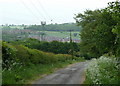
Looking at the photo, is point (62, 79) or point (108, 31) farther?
point (62, 79)

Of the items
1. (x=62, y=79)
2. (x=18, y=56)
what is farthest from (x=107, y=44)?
(x=18, y=56)

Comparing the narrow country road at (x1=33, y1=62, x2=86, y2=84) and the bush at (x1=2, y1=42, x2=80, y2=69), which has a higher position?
the bush at (x1=2, y1=42, x2=80, y2=69)

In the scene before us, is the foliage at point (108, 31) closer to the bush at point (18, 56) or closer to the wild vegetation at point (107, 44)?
the wild vegetation at point (107, 44)

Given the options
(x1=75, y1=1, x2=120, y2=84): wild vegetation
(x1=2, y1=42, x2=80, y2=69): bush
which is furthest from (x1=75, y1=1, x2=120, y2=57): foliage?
(x1=2, y1=42, x2=80, y2=69): bush

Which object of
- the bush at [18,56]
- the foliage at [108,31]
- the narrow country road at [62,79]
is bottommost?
the narrow country road at [62,79]

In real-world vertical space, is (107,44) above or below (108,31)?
below

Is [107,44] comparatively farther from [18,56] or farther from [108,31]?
[18,56]

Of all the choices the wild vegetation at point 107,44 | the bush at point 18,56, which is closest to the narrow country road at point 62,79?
the wild vegetation at point 107,44

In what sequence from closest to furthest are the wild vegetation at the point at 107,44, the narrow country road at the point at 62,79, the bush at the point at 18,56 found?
the wild vegetation at the point at 107,44 → the narrow country road at the point at 62,79 → the bush at the point at 18,56

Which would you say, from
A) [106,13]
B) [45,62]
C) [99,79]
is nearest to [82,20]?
[45,62]

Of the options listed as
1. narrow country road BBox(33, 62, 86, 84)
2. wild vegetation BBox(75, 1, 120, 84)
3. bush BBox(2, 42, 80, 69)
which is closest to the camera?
wild vegetation BBox(75, 1, 120, 84)

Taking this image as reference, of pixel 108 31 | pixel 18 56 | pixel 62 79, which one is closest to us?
pixel 108 31

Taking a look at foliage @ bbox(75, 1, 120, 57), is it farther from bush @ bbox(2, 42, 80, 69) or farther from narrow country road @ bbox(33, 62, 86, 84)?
bush @ bbox(2, 42, 80, 69)

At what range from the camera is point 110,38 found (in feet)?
55.2
